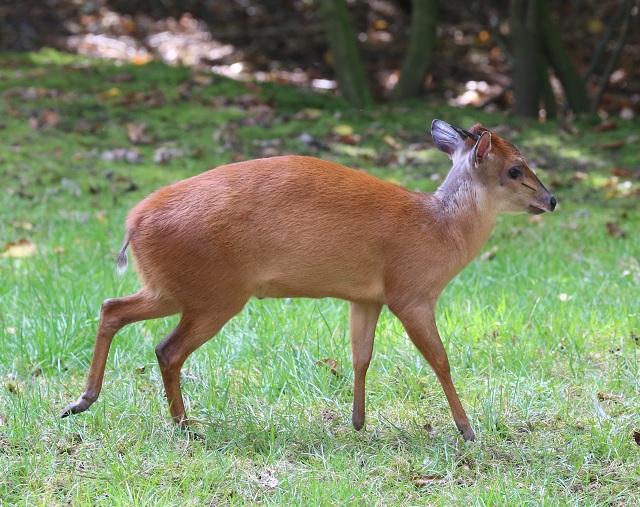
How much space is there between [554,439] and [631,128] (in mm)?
5280

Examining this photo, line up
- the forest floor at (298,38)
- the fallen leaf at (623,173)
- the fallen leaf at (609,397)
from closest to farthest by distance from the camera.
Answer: the fallen leaf at (609,397), the fallen leaf at (623,173), the forest floor at (298,38)

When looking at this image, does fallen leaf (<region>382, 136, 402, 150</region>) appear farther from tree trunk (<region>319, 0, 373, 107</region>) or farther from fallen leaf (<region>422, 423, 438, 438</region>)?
fallen leaf (<region>422, 423, 438, 438</region>)

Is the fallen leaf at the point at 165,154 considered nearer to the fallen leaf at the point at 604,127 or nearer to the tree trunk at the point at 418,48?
the tree trunk at the point at 418,48

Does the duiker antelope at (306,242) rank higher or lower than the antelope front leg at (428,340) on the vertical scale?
higher

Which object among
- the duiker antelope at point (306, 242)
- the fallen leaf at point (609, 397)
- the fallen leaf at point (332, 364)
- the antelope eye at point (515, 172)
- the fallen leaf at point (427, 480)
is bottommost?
the fallen leaf at point (332, 364)

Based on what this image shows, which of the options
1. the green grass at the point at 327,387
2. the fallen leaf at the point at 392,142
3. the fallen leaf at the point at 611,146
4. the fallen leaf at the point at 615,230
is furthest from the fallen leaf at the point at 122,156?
the fallen leaf at the point at 611,146

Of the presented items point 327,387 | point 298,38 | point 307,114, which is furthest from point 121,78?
point 327,387

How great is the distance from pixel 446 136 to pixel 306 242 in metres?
0.73

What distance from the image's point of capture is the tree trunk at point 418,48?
861 centimetres

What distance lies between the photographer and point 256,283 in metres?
3.17

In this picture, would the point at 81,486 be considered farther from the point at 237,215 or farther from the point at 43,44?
the point at 43,44

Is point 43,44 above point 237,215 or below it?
below

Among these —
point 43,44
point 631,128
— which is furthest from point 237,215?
point 43,44

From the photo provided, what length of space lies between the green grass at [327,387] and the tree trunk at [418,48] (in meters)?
2.58
